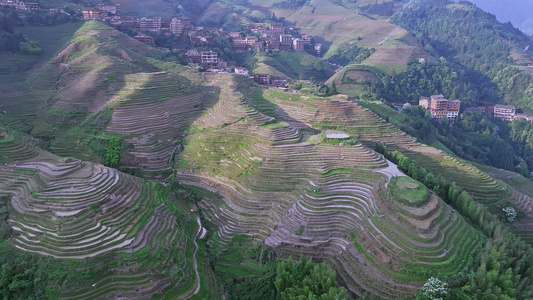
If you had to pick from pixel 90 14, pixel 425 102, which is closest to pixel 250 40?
pixel 90 14

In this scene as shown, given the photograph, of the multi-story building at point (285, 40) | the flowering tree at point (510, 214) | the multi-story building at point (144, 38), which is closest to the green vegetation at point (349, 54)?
the multi-story building at point (285, 40)

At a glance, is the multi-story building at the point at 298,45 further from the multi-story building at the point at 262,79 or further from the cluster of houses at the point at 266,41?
the multi-story building at the point at 262,79

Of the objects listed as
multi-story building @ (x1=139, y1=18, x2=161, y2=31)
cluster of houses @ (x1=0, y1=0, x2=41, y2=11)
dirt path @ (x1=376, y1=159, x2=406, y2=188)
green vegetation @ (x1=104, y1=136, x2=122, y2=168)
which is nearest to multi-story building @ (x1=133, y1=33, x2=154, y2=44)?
multi-story building @ (x1=139, y1=18, x2=161, y2=31)

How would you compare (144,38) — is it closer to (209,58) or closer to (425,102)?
(209,58)

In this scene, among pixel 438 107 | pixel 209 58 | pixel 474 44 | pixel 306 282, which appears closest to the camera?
pixel 306 282

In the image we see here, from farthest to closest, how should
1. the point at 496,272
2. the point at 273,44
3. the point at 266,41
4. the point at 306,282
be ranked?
the point at 273,44, the point at 266,41, the point at 306,282, the point at 496,272

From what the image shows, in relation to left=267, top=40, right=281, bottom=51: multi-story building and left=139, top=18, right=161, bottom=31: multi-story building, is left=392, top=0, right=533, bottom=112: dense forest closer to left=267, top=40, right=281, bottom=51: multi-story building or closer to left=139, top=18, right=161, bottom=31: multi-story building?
left=267, top=40, right=281, bottom=51: multi-story building
